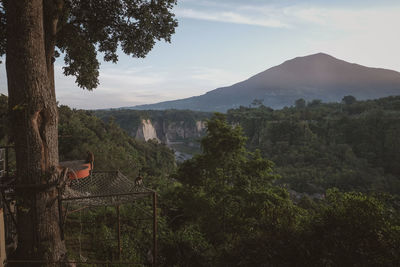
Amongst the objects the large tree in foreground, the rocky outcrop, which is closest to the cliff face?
the rocky outcrop

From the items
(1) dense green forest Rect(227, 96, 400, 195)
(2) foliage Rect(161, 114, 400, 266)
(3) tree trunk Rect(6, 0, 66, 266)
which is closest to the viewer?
(3) tree trunk Rect(6, 0, 66, 266)

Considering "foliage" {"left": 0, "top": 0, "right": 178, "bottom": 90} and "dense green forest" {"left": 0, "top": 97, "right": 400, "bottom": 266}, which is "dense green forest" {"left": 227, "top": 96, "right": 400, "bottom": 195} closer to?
"dense green forest" {"left": 0, "top": 97, "right": 400, "bottom": 266}

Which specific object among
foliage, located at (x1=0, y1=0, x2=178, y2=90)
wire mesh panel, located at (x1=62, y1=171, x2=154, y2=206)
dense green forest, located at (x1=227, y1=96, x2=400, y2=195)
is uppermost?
foliage, located at (x1=0, y1=0, x2=178, y2=90)

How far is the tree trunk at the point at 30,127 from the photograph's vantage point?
464 centimetres

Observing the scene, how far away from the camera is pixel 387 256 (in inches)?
173

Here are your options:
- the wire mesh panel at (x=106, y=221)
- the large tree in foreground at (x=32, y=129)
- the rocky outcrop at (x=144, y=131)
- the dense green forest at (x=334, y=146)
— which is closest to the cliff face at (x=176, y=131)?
the rocky outcrop at (x=144, y=131)

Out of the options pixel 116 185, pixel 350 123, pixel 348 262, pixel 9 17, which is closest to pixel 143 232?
pixel 116 185

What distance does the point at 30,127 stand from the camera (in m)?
4.68

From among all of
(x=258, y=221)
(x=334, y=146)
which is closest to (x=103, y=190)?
Result: (x=258, y=221)

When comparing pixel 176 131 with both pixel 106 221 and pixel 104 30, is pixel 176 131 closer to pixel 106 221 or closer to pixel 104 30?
pixel 106 221

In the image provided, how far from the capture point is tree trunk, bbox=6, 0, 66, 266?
4.64 meters

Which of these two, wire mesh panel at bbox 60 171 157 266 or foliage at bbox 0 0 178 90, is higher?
foliage at bbox 0 0 178 90

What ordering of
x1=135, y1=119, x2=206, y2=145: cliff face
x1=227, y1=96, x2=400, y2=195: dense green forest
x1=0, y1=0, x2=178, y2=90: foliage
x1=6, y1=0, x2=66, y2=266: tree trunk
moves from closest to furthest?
x1=6, y1=0, x2=66, y2=266: tree trunk → x1=0, y1=0, x2=178, y2=90: foliage → x1=227, y1=96, x2=400, y2=195: dense green forest → x1=135, y1=119, x2=206, y2=145: cliff face

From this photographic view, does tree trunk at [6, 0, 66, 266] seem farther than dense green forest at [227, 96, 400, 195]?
No
